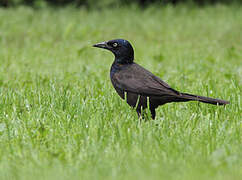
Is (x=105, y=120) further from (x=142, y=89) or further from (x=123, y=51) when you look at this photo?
(x=123, y=51)

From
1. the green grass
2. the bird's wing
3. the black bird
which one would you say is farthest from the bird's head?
the green grass

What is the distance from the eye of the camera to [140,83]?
4422 mm

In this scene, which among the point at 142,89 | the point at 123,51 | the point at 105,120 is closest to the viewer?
the point at 105,120

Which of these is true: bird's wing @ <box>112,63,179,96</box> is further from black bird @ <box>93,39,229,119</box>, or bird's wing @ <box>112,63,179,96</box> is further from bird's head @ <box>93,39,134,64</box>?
bird's head @ <box>93,39,134,64</box>

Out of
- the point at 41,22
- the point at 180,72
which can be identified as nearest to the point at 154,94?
the point at 180,72

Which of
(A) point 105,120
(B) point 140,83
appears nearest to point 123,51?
(B) point 140,83

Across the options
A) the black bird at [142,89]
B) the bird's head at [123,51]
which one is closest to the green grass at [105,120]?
the black bird at [142,89]

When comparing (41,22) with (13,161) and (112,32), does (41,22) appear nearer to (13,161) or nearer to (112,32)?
(112,32)

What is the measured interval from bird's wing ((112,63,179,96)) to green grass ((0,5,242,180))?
0.26 meters

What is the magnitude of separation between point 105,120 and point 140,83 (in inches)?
21.5

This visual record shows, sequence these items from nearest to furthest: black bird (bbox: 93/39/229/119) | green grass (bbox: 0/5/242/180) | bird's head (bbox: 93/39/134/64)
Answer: green grass (bbox: 0/5/242/180) < black bird (bbox: 93/39/229/119) < bird's head (bbox: 93/39/134/64)

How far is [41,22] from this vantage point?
44.9 ft

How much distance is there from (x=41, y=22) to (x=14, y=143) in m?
10.5

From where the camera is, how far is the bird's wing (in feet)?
14.1
